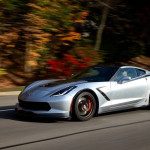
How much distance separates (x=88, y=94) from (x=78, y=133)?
1.31m

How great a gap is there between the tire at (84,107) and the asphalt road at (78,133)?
0.15m

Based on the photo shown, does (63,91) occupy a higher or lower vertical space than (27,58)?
lower

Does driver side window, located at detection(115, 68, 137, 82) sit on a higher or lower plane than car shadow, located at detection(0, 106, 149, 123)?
higher

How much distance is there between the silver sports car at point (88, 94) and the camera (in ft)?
21.7

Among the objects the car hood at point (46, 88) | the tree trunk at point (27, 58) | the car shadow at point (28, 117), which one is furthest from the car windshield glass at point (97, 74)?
the tree trunk at point (27, 58)

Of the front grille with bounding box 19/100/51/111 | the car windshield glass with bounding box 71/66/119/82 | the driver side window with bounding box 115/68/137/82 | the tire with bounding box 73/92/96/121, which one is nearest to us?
the front grille with bounding box 19/100/51/111

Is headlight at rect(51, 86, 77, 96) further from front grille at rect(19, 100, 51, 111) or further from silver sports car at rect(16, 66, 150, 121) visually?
front grille at rect(19, 100, 51, 111)

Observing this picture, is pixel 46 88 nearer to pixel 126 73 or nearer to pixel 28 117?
pixel 28 117

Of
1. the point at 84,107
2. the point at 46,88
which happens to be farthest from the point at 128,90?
the point at 46,88

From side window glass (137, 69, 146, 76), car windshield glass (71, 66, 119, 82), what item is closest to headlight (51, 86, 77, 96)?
car windshield glass (71, 66, 119, 82)

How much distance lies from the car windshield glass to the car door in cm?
17

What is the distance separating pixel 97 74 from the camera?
7723 mm

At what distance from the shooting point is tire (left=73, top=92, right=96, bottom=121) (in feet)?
22.2

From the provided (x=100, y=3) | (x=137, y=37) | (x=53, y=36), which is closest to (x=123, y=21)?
(x=137, y=37)
